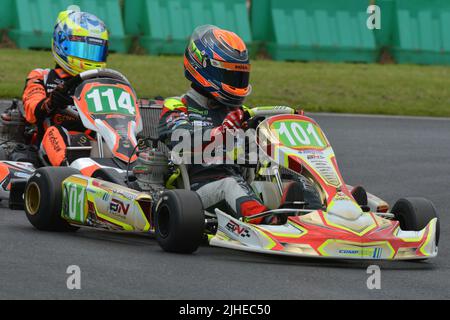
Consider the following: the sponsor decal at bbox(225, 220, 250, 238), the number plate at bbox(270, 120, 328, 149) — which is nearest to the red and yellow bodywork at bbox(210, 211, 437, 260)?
the sponsor decal at bbox(225, 220, 250, 238)

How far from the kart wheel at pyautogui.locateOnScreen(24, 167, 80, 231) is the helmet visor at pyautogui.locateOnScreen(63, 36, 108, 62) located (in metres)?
1.92

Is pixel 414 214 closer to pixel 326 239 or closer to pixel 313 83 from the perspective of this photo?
pixel 326 239

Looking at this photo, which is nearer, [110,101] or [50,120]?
[110,101]

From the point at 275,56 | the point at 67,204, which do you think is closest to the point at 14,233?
the point at 67,204

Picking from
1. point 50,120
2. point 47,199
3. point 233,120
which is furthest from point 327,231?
point 50,120

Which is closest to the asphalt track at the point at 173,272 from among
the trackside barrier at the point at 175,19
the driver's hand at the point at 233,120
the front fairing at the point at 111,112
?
the driver's hand at the point at 233,120

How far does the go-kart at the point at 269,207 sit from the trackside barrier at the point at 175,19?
30.5 feet

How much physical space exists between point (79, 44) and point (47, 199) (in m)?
2.23

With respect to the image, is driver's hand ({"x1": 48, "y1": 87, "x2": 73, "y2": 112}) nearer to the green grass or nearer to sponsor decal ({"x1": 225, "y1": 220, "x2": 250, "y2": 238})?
sponsor decal ({"x1": 225, "y1": 220, "x2": 250, "y2": 238})

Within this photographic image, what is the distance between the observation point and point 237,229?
20.7 feet

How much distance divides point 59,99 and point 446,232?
9.36ft

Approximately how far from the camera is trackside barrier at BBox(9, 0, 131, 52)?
16.2 meters

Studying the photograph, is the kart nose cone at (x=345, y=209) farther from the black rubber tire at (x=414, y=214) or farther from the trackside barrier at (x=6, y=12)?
the trackside barrier at (x=6, y=12)

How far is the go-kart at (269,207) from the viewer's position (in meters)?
6.20
